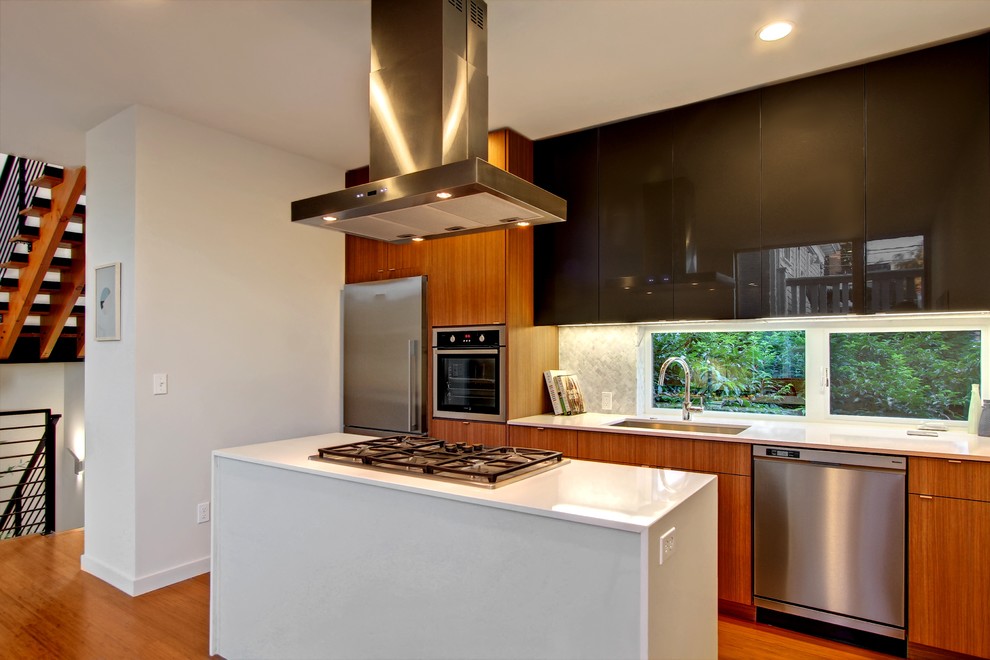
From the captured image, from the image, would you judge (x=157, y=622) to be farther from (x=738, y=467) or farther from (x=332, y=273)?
(x=738, y=467)

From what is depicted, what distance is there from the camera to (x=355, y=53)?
2646 mm

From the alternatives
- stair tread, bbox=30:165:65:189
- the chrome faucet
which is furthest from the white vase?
stair tread, bbox=30:165:65:189

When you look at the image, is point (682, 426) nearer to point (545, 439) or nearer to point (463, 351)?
point (545, 439)

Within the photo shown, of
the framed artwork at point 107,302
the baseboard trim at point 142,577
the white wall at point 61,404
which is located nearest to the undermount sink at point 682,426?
the baseboard trim at point 142,577

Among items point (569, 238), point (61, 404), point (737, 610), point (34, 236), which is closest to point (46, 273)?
point (34, 236)

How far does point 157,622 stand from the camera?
2775 mm

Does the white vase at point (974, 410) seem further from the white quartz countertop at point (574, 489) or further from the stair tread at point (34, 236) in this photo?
the stair tread at point (34, 236)

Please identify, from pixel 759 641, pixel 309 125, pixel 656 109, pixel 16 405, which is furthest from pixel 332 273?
pixel 16 405

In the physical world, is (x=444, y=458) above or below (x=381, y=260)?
below

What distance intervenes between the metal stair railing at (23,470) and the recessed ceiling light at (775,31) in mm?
5404

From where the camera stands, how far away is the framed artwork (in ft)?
10.5

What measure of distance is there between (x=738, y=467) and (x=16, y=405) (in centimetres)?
732

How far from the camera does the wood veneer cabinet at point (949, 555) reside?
2.25 metres

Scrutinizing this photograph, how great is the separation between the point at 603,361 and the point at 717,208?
1220mm
